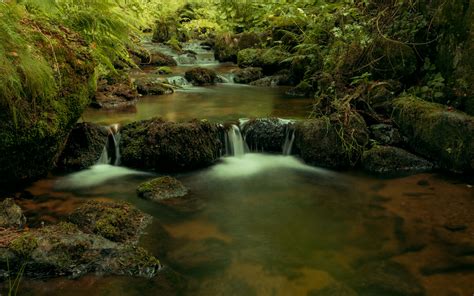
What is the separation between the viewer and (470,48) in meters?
6.44

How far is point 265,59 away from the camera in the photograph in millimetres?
14000

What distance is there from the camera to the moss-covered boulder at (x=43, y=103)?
4836 mm

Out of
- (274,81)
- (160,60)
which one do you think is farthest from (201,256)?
(160,60)

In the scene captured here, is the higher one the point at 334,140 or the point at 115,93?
the point at 115,93

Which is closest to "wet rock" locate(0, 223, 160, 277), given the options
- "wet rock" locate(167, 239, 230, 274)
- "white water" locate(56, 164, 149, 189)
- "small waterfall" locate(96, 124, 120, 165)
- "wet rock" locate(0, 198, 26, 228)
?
"wet rock" locate(167, 239, 230, 274)

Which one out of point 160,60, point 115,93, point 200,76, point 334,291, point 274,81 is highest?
A: point 160,60

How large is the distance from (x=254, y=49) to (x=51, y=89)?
10.7 metres

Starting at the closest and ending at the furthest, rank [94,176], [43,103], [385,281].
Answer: [385,281]
[43,103]
[94,176]

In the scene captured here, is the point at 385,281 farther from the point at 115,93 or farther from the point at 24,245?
the point at 115,93

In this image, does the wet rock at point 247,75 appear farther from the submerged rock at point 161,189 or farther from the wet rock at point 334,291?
the wet rock at point 334,291

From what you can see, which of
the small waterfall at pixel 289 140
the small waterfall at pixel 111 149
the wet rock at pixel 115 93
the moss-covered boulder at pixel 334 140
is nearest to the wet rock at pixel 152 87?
the wet rock at pixel 115 93

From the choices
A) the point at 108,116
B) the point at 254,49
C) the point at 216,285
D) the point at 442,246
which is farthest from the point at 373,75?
the point at 254,49

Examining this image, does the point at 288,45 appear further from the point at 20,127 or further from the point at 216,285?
the point at 216,285

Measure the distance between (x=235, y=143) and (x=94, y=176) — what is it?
7.89ft
